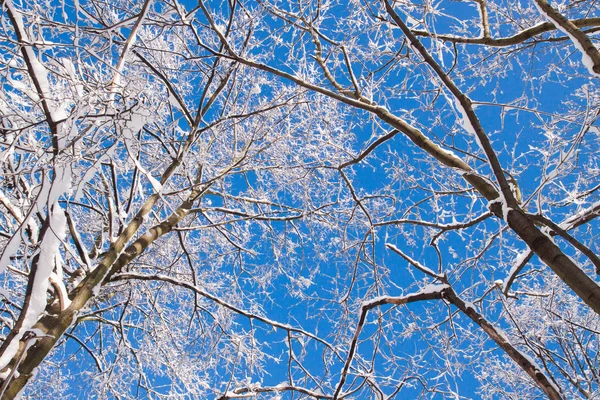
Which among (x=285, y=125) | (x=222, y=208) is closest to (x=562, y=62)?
(x=285, y=125)

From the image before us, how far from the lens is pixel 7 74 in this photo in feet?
8.05

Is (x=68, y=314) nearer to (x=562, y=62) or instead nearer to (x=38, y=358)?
(x=38, y=358)

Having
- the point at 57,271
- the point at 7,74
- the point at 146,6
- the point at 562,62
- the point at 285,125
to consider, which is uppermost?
the point at 562,62

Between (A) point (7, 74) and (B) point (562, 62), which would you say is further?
(B) point (562, 62)

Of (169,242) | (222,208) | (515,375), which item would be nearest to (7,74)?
(222,208)

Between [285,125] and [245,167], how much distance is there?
0.59 meters

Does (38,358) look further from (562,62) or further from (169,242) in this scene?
(562,62)

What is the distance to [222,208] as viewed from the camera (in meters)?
4.73

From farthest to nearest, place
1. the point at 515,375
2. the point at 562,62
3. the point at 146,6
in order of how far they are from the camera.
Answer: the point at 515,375, the point at 562,62, the point at 146,6

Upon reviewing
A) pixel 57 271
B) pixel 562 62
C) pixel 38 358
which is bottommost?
pixel 38 358

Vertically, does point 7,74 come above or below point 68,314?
above

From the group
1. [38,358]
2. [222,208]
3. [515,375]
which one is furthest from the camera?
[515,375]

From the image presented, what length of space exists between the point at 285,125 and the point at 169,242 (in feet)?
6.21

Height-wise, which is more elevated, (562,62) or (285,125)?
(562,62)
